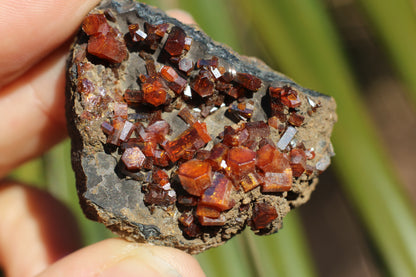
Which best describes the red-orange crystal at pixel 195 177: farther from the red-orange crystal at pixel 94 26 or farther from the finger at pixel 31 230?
the finger at pixel 31 230

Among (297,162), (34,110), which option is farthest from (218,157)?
(34,110)

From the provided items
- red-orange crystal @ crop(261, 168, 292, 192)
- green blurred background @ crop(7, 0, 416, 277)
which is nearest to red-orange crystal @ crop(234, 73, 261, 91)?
red-orange crystal @ crop(261, 168, 292, 192)

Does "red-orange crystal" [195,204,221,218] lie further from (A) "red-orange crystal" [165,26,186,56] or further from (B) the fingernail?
(A) "red-orange crystal" [165,26,186,56]

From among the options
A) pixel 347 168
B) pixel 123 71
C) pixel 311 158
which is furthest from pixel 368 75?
pixel 123 71

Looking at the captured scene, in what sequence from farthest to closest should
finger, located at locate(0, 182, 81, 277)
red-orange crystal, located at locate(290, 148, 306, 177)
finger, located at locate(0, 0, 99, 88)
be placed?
1. finger, located at locate(0, 182, 81, 277)
2. finger, located at locate(0, 0, 99, 88)
3. red-orange crystal, located at locate(290, 148, 306, 177)

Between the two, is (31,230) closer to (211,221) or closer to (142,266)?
(142,266)
